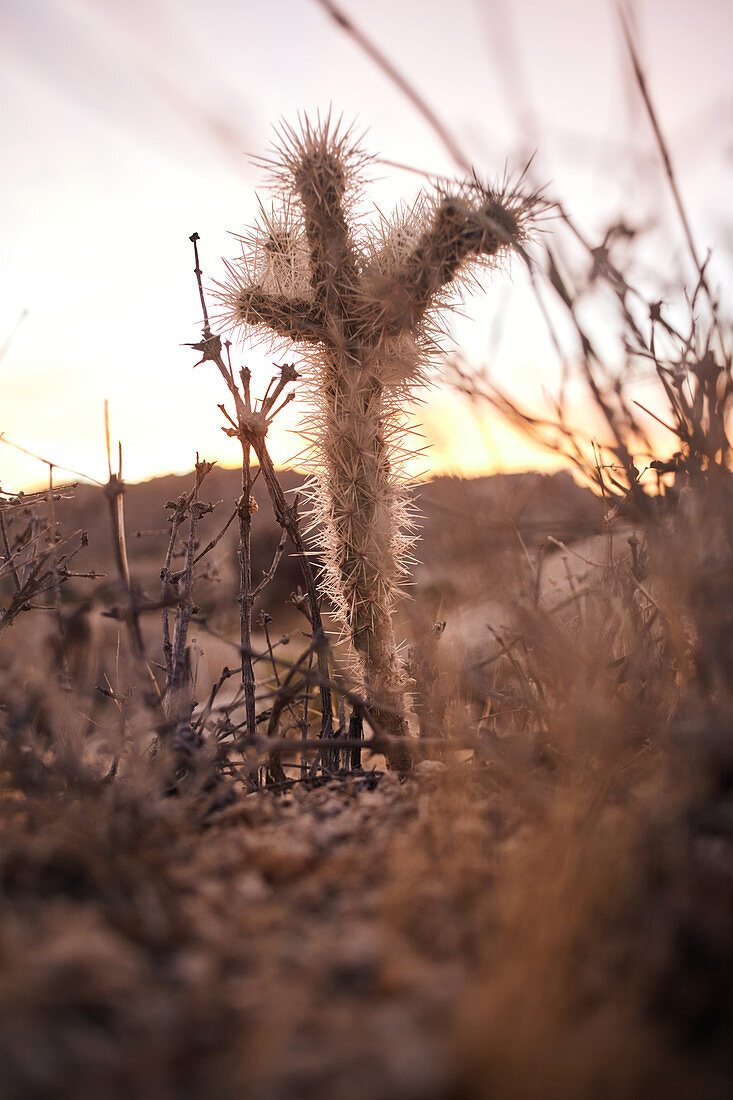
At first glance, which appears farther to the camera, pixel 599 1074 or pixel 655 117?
pixel 655 117

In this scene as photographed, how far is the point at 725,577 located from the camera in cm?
101

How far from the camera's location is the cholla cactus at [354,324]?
2254 millimetres

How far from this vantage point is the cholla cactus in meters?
2.25

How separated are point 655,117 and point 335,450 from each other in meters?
1.59

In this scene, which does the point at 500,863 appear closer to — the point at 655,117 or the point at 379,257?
the point at 655,117

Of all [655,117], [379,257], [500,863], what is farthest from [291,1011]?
[379,257]

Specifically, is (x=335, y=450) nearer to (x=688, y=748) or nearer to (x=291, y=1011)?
(x=688, y=748)

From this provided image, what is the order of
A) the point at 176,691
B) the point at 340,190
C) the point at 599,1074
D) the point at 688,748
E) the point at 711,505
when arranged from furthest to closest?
the point at 340,190
the point at 176,691
the point at 711,505
the point at 688,748
the point at 599,1074

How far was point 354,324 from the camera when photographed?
94.5 inches

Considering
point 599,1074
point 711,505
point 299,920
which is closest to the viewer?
point 599,1074

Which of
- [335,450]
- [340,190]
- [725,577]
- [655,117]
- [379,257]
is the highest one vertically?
[340,190]

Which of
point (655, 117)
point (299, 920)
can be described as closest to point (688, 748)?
point (299, 920)

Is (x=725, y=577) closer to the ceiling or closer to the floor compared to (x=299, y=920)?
closer to the ceiling

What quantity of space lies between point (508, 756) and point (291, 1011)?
2.00ft
